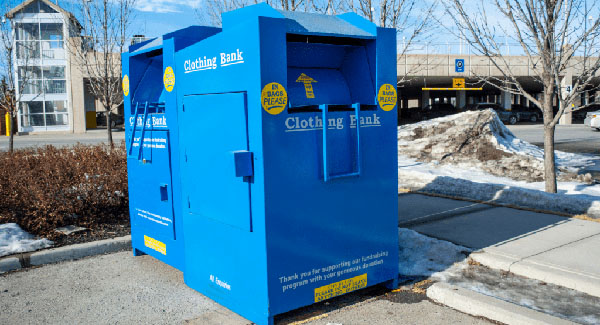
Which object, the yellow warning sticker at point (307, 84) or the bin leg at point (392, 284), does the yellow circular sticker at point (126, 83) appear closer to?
the yellow warning sticker at point (307, 84)

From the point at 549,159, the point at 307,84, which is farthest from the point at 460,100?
the point at 307,84

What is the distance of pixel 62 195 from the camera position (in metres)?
7.00

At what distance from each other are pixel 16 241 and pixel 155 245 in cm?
169

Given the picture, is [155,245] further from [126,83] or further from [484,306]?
[484,306]

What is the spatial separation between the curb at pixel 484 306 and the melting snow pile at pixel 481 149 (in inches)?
290

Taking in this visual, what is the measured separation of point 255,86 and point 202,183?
A: 1.12m

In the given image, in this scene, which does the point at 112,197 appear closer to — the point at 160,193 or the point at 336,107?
the point at 160,193

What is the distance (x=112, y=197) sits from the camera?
7.42m

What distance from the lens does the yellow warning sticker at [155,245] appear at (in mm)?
5330

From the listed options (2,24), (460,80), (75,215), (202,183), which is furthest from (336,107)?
(460,80)

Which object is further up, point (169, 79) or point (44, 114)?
point (44, 114)

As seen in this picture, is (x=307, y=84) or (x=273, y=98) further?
(x=307, y=84)

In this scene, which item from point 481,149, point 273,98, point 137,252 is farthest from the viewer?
point 481,149

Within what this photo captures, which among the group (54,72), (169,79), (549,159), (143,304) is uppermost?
(54,72)
